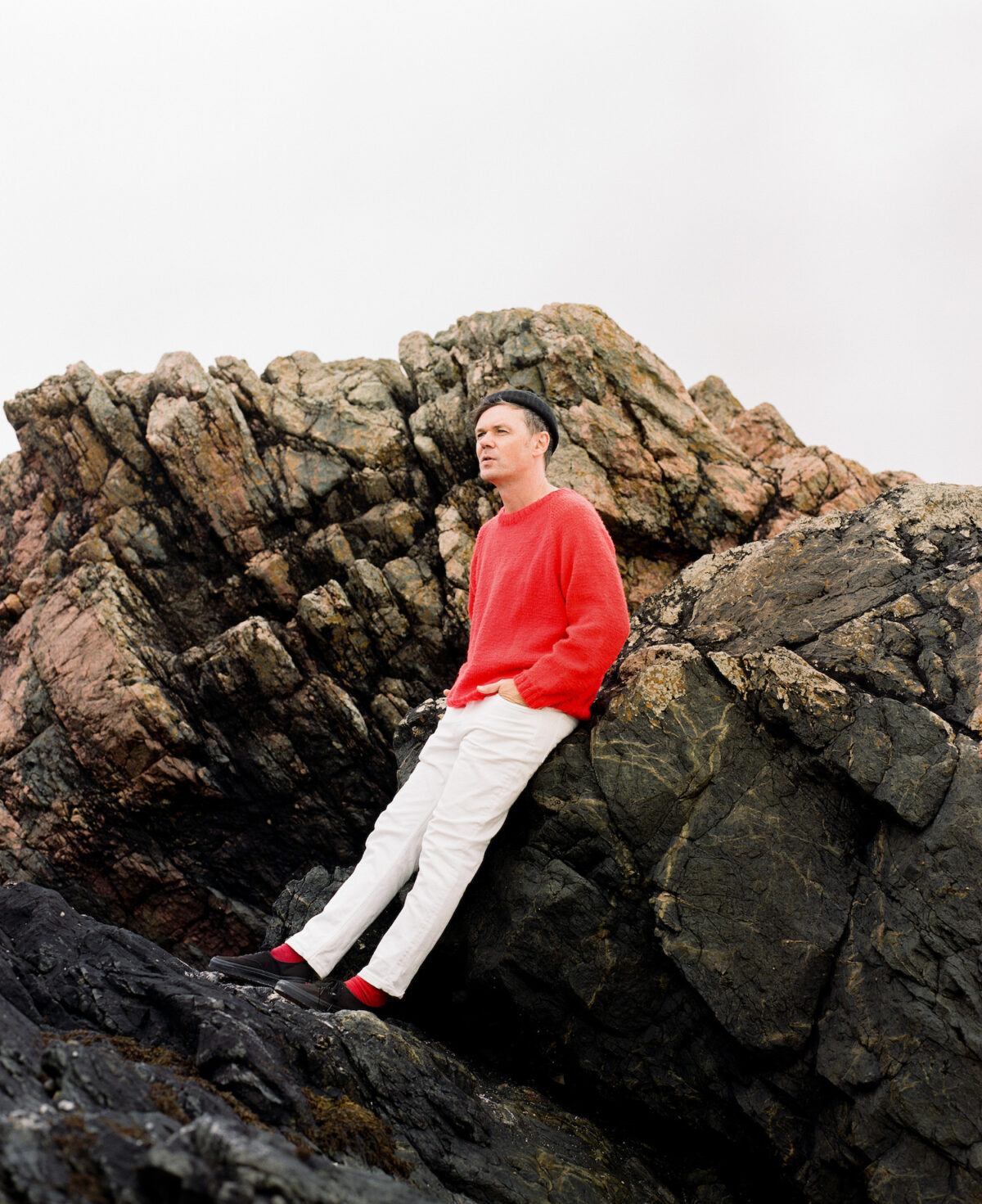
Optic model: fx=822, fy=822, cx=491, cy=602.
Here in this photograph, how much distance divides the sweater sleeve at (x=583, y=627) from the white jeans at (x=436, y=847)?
0.24m

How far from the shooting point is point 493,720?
20.8 feet

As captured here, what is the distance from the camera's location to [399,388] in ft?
51.1

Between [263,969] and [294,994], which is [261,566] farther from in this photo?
[294,994]

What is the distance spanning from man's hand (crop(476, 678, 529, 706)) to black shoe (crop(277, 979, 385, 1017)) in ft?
7.90

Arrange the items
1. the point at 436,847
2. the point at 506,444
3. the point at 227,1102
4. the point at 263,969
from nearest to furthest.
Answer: the point at 227,1102 < the point at 263,969 < the point at 436,847 < the point at 506,444

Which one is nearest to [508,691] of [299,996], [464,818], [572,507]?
[464,818]

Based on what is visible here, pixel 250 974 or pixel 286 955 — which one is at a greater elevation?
pixel 286 955

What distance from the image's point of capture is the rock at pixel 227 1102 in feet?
9.62

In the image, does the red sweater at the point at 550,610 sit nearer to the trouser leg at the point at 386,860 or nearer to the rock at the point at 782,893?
the trouser leg at the point at 386,860

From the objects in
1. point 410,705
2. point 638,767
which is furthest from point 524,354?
point 638,767

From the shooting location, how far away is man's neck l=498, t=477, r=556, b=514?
23.5 feet

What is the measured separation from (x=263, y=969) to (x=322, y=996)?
1.60 ft

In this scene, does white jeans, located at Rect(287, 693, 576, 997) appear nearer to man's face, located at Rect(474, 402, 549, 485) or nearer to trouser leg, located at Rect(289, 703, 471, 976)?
trouser leg, located at Rect(289, 703, 471, 976)

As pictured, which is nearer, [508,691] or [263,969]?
[263,969]
